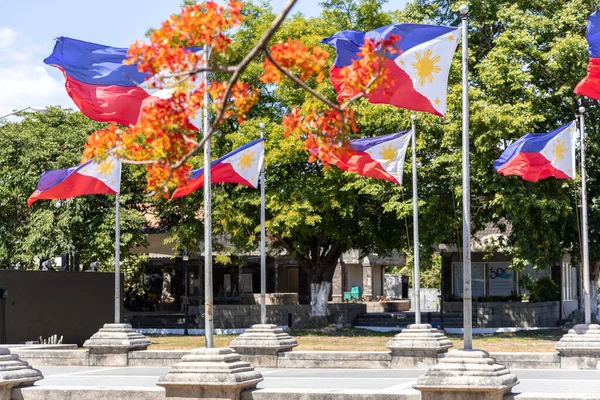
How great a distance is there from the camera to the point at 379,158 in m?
24.5

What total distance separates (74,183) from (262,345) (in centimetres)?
609

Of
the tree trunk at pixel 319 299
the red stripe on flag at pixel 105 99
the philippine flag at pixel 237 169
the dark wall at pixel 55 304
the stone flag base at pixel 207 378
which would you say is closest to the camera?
the stone flag base at pixel 207 378

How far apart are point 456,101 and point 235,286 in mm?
28152

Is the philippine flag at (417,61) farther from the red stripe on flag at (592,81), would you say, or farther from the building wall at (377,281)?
the building wall at (377,281)

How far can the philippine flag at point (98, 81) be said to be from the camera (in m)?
20.0

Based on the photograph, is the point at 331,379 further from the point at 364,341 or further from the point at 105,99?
the point at 364,341

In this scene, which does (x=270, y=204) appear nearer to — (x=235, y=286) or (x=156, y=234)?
(x=156, y=234)

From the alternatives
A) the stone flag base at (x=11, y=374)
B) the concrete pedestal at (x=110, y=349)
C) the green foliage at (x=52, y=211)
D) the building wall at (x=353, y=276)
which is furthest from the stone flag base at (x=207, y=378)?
the building wall at (x=353, y=276)

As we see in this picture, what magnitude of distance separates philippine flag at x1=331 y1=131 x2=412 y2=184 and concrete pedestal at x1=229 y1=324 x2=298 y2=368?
177 inches

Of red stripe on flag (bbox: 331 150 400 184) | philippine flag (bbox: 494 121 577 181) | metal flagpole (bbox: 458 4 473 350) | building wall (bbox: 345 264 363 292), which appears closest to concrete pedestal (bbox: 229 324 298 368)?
red stripe on flag (bbox: 331 150 400 184)

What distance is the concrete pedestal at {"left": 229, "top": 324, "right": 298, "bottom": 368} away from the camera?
949 inches

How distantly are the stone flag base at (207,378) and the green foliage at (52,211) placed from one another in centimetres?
2359

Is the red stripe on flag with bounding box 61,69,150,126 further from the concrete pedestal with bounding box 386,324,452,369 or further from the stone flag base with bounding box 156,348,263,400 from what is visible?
the concrete pedestal with bounding box 386,324,452,369

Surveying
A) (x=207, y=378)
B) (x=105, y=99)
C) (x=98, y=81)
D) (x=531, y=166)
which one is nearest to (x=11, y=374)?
(x=207, y=378)
